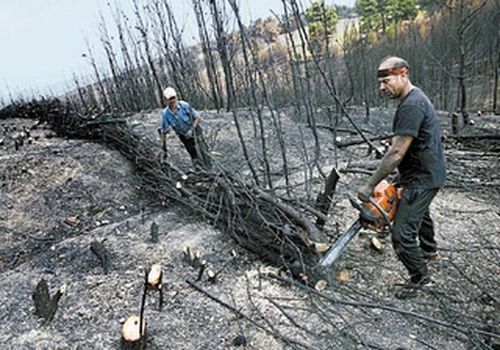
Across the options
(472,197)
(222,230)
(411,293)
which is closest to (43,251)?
(222,230)

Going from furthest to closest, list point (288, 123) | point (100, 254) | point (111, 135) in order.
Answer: point (288, 123) → point (111, 135) → point (100, 254)

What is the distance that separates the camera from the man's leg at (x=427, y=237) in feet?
9.84

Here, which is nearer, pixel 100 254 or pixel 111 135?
pixel 100 254

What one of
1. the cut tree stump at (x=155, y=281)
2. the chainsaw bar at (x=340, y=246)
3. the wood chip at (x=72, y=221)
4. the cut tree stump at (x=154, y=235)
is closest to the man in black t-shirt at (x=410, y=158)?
the chainsaw bar at (x=340, y=246)

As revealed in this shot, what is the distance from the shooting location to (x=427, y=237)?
3061mm

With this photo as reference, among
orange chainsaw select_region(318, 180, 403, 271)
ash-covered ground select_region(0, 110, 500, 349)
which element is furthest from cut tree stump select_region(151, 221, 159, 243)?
orange chainsaw select_region(318, 180, 403, 271)

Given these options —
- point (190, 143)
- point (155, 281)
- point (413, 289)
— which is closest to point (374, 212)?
point (413, 289)

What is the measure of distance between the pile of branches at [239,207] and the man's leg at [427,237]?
0.83 m

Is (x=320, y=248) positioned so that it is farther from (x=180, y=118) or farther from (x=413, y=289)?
(x=180, y=118)

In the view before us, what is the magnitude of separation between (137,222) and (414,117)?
3192 millimetres

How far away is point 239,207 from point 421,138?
1872 mm

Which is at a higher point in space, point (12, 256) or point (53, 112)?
point (53, 112)

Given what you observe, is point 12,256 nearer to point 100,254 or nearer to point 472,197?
point 100,254

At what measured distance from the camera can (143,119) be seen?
344 inches
